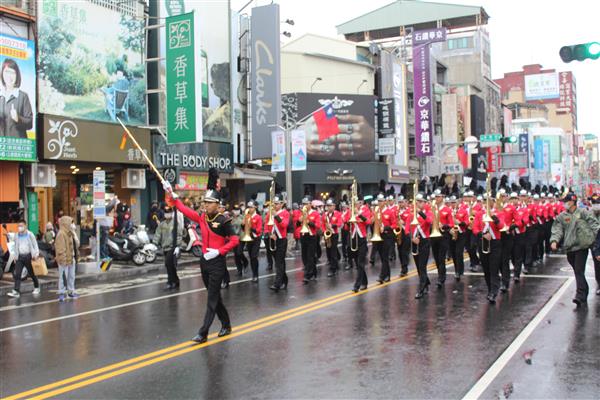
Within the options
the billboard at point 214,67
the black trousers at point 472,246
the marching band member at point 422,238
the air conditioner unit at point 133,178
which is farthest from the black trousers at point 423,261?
the billboard at point 214,67

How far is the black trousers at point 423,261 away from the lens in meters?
12.2

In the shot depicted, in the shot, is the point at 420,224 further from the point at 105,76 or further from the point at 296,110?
the point at 296,110

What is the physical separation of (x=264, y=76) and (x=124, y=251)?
16.0 metres

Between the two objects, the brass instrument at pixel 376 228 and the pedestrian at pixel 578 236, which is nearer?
the pedestrian at pixel 578 236

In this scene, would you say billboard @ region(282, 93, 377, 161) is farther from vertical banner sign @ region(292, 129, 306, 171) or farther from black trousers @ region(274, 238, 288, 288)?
black trousers @ region(274, 238, 288, 288)

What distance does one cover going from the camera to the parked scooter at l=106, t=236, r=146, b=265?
19.9 metres

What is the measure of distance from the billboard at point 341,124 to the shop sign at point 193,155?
42.3ft

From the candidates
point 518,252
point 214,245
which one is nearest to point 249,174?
point 518,252

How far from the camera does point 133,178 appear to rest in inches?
1025

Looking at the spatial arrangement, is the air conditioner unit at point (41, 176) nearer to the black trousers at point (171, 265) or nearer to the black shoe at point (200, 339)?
the black trousers at point (171, 265)

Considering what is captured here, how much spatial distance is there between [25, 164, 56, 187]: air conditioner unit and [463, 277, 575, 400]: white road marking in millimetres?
16647

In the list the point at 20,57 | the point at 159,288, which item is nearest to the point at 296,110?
the point at 20,57

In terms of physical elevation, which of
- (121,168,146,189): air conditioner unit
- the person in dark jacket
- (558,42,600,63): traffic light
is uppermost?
the person in dark jacket

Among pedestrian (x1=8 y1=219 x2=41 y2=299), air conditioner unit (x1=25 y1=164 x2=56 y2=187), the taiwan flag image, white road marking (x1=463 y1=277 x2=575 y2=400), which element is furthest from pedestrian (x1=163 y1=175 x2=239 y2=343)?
the taiwan flag image
